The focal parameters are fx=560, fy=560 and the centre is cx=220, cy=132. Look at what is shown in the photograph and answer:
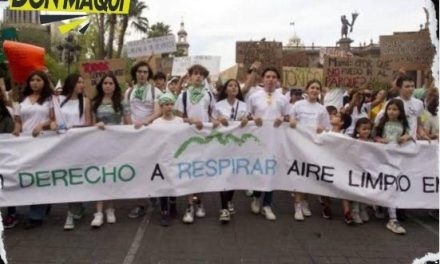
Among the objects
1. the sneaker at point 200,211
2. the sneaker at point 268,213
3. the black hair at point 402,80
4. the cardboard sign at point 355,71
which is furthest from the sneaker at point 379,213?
the cardboard sign at point 355,71

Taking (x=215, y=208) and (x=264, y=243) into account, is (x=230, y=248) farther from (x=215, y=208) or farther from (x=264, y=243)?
(x=215, y=208)

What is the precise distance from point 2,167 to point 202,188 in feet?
7.51

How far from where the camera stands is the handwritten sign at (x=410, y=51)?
873 cm

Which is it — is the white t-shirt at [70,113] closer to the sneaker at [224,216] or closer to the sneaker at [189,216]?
the sneaker at [189,216]

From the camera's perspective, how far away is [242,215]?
6.91 m

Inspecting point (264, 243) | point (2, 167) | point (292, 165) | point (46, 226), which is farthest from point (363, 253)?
point (2, 167)

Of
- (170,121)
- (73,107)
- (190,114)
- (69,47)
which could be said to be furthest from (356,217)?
(69,47)

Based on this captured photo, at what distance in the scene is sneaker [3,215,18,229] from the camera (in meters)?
6.28

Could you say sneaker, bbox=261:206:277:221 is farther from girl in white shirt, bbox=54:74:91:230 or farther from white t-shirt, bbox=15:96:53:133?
white t-shirt, bbox=15:96:53:133

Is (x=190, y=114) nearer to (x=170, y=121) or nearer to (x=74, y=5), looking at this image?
(x=170, y=121)

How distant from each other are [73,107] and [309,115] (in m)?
2.85

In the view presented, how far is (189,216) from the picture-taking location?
256 inches

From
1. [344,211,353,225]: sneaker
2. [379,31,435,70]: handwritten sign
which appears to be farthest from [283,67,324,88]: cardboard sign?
[344,211,353,225]: sneaker

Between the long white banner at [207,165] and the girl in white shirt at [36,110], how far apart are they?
11 centimetres
